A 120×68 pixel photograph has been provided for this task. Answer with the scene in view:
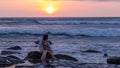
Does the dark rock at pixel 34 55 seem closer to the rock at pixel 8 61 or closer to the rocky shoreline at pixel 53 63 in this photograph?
the rocky shoreline at pixel 53 63

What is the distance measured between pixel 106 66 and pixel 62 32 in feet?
86.6

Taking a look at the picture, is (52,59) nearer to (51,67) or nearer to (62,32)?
(51,67)

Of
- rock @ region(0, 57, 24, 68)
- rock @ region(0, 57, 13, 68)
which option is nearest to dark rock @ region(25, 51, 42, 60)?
rock @ region(0, 57, 24, 68)

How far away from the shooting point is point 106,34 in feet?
138

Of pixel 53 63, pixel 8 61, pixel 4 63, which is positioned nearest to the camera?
pixel 4 63

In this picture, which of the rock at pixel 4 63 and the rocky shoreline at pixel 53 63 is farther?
the rocky shoreline at pixel 53 63

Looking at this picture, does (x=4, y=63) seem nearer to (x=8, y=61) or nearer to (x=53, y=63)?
(x=8, y=61)

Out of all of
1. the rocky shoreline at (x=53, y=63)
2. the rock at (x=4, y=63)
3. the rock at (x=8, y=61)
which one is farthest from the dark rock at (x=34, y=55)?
the rock at (x=4, y=63)

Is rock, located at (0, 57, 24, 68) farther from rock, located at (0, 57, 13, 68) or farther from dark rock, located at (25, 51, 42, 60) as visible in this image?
dark rock, located at (25, 51, 42, 60)

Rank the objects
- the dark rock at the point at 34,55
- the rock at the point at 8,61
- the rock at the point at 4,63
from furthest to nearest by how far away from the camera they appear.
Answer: the dark rock at the point at 34,55, the rock at the point at 8,61, the rock at the point at 4,63

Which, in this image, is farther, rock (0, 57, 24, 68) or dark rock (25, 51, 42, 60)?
dark rock (25, 51, 42, 60)

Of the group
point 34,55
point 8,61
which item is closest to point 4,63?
point 8,61

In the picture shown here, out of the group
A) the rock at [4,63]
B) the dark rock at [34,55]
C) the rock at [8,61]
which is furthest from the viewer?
the dark rock at [34,55]

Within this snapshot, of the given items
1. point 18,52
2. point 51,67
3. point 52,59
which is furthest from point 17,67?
point 18,52
